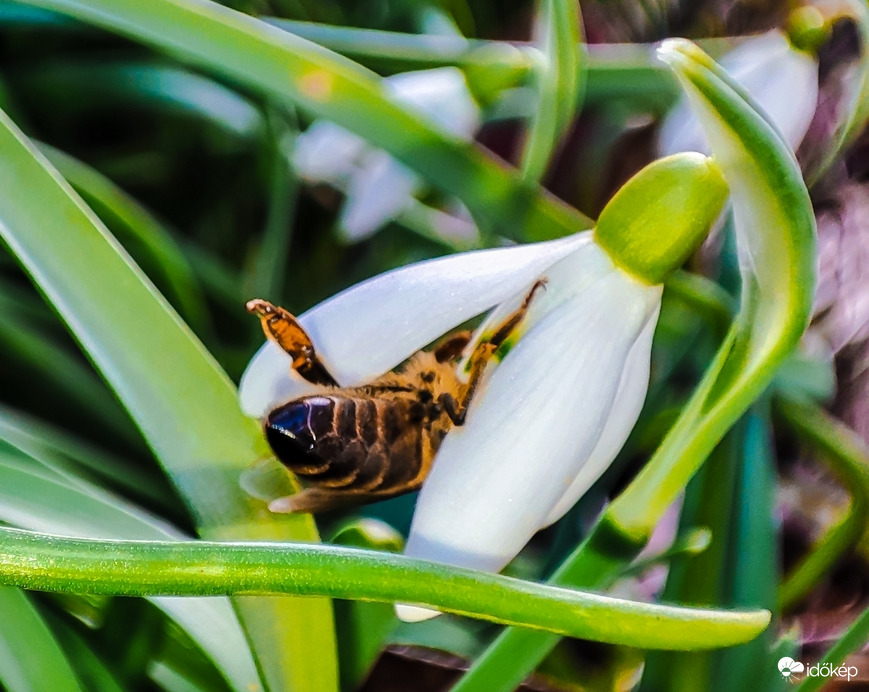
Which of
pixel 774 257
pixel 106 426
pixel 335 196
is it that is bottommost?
pixel 774 257

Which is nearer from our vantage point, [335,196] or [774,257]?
[774,257]

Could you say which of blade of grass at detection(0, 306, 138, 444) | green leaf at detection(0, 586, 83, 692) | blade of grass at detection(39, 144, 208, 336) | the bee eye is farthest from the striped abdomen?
blade of grass at detection(0, 306, 138, 444)

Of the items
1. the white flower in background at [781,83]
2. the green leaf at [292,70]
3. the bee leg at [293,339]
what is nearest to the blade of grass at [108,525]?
the bee leg at [293,339]

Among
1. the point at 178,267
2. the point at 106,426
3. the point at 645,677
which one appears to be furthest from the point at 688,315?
the point at 106,426

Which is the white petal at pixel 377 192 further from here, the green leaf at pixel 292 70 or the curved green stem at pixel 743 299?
the curved green stem at pixel 743 299

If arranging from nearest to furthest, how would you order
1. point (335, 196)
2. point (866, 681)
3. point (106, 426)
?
point (866, 681) < point (106, 426) < point (335, 196)

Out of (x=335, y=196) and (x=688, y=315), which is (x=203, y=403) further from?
(x=335, y=196)
